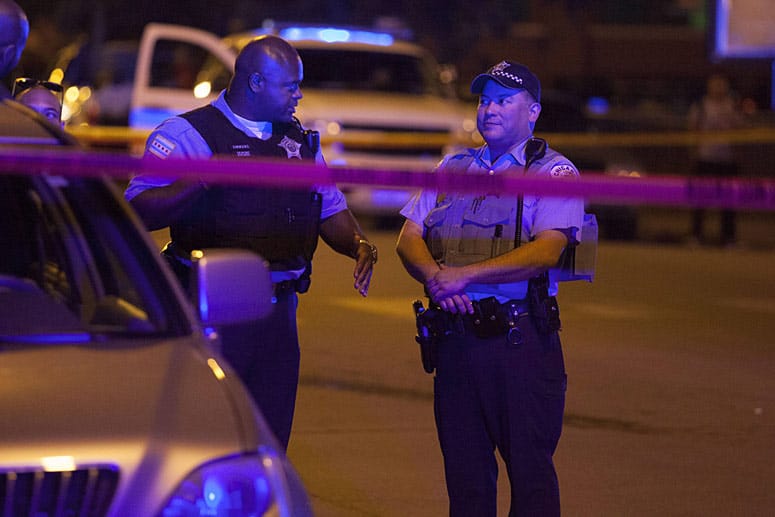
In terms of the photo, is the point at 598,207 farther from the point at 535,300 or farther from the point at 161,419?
the point at 161,419

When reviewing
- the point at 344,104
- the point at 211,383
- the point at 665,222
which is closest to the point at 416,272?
the point at 211,383

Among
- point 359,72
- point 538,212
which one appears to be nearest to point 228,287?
point 538,212

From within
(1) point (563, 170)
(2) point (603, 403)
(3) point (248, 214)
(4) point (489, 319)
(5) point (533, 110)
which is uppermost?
(5) point (533, 110)

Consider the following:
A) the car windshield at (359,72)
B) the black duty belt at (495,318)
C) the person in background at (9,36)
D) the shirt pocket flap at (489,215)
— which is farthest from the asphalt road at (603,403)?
the car windshield at (359,72)

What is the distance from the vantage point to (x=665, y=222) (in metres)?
23.2

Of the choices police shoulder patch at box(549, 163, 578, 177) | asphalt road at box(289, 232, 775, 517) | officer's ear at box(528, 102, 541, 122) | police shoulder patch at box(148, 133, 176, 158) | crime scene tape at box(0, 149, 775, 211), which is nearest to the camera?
crime scene tape at box(0, 149, 775, 211)

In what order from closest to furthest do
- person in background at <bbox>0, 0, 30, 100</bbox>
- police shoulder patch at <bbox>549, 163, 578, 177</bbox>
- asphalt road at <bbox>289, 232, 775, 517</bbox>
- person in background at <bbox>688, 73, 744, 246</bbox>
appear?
police shoulder patch at <bbox>549, 163, 578, 177</bbox> < person in background at <bbox>0, 0, 30, 100</bbox> < asphalt road at <bbox>289, 232, 775, 517</bbox> < person in background at <bbox>688, 73, 744, 246</bbox>

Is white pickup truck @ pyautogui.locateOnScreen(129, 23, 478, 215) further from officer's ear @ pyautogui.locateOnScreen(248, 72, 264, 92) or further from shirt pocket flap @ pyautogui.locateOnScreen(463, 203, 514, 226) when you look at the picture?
shirt pocket flap @ pyautogui.locateOnScreen(463, 203, 514, 226)

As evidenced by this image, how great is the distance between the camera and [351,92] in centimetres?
1827

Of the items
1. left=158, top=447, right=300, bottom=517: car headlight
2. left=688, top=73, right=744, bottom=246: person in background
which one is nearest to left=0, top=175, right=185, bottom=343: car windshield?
left=158, top=447, right=300, bottom=517: car headlight

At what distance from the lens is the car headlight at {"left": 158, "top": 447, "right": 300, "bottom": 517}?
347cm

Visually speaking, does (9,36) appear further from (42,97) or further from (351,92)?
(351,92)

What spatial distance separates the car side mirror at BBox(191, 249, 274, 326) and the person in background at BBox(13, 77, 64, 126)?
8.79 ft

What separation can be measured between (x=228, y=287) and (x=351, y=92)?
1425 cm
